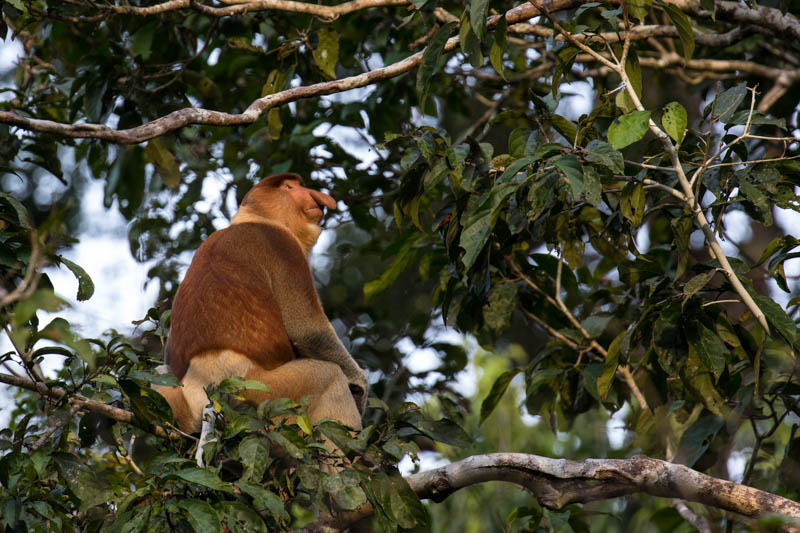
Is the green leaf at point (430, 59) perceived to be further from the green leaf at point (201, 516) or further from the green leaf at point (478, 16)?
the green leaf at point (201, 516)

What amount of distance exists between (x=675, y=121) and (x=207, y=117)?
1333 mm

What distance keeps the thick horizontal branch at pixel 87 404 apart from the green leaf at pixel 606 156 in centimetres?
141

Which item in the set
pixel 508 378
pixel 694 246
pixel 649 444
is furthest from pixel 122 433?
pixel 694 246

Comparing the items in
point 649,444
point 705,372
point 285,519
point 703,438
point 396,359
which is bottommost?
point 396,359

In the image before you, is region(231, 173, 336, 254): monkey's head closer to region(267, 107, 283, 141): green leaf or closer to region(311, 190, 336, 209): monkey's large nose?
region(311, 190, 336, 209): monkey's large nose

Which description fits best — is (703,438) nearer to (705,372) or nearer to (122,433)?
(705,372)

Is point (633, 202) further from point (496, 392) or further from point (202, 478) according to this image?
point (202, 478)

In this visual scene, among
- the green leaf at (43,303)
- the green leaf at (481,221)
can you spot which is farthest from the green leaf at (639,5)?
the green leaf at (43,303)

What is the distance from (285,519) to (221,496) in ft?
0.55

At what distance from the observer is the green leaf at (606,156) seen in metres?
2.22

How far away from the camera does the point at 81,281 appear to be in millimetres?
2184

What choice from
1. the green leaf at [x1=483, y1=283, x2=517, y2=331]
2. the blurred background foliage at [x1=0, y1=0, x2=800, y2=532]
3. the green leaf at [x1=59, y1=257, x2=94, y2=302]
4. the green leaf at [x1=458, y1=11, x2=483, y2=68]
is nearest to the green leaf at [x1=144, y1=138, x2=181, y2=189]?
the blurred background foliage at [x1=0, y1=0, x2=800, y2=532]

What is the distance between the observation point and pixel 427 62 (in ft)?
8.69

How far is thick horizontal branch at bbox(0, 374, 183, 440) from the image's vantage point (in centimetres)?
214
